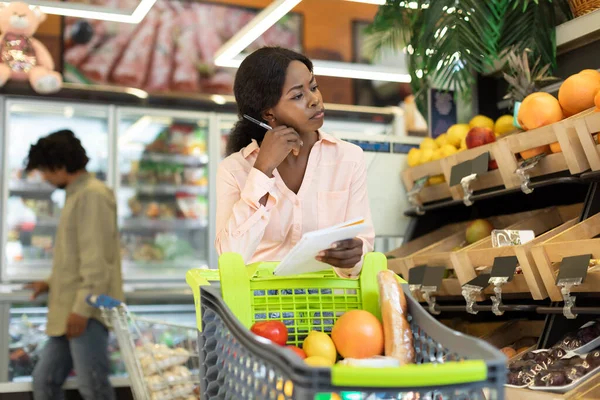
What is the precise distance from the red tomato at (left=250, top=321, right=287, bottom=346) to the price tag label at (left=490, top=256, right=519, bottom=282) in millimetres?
1010

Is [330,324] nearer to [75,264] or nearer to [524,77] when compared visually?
[524,77]

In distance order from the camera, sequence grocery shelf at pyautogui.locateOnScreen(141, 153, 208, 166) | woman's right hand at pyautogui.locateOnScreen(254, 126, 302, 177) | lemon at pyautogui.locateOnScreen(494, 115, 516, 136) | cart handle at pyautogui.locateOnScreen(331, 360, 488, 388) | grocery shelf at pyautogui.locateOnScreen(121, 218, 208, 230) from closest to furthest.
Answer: cart handle at pyautogui.locateOnScreen(331, 360, 488, 388) → woman's right hand at pyautogui.locateOnScreen(254, 126, 302, 177) → lemon at pyautogui.locateOnScreen(494, 115, 516, 136) → grocery shelf at pyautogui.locateOnScreen(121, 218, 208, 230) → grocery shelf at pyautogui.locateOnScreen(141, 153, 208, 166)

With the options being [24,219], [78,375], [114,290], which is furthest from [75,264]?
[24,219]

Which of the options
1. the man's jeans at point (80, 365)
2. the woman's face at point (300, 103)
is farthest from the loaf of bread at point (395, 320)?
the man's jeans at point (80, 365)

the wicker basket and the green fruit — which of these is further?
the green fruit

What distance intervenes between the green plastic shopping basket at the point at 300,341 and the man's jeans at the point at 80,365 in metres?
2.55

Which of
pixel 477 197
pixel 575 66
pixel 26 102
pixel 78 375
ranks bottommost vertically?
pixel 78 375

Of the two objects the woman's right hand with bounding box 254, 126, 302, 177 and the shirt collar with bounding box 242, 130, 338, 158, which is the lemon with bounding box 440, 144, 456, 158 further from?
the woman's right hand with bounding box 254, 126, 302, 177

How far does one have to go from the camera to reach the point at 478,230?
278cm

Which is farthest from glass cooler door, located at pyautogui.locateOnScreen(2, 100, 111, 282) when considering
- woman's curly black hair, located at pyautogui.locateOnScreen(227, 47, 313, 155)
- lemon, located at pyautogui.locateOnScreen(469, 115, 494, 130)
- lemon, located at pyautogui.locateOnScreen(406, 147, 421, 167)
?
woman's curly black hair, located at pyautogui.locateOnScreen(227, 47, 313, 155)

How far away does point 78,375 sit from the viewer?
3830 mm

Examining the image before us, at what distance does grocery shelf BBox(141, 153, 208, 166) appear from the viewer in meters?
5.98

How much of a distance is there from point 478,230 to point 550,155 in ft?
1.73

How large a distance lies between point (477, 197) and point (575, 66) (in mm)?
725
